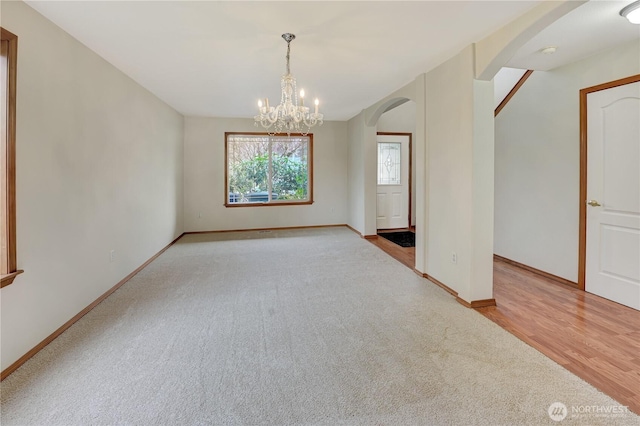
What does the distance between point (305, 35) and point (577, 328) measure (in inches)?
127

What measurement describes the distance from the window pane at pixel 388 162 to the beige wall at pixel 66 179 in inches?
184

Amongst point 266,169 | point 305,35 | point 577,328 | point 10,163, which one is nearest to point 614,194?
point 577,328

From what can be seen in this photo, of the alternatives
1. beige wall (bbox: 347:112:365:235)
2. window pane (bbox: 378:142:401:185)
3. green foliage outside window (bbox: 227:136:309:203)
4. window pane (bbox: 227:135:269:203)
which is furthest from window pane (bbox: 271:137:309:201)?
window pane (bbox: 378:142:401:185)

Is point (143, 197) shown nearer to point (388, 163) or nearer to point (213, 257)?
point (213, 257)

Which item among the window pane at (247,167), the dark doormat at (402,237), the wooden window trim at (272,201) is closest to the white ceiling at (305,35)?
the wooden window trim at (272,201)

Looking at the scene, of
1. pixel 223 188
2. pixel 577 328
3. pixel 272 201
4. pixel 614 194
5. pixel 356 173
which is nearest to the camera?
pixel 577 328

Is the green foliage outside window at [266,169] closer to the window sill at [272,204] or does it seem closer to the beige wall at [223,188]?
the window sill at [272,204]

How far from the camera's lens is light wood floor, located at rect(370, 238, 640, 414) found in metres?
1.83

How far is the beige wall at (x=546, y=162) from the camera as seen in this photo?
10.4ft

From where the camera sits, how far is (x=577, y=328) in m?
2.41

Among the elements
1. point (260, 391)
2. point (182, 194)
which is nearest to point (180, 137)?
point (182, 194)

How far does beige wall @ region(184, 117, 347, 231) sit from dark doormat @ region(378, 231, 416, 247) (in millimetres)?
1231

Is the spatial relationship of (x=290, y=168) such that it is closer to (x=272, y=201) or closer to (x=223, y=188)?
(x=272, y=201)

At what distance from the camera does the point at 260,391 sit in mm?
1711
